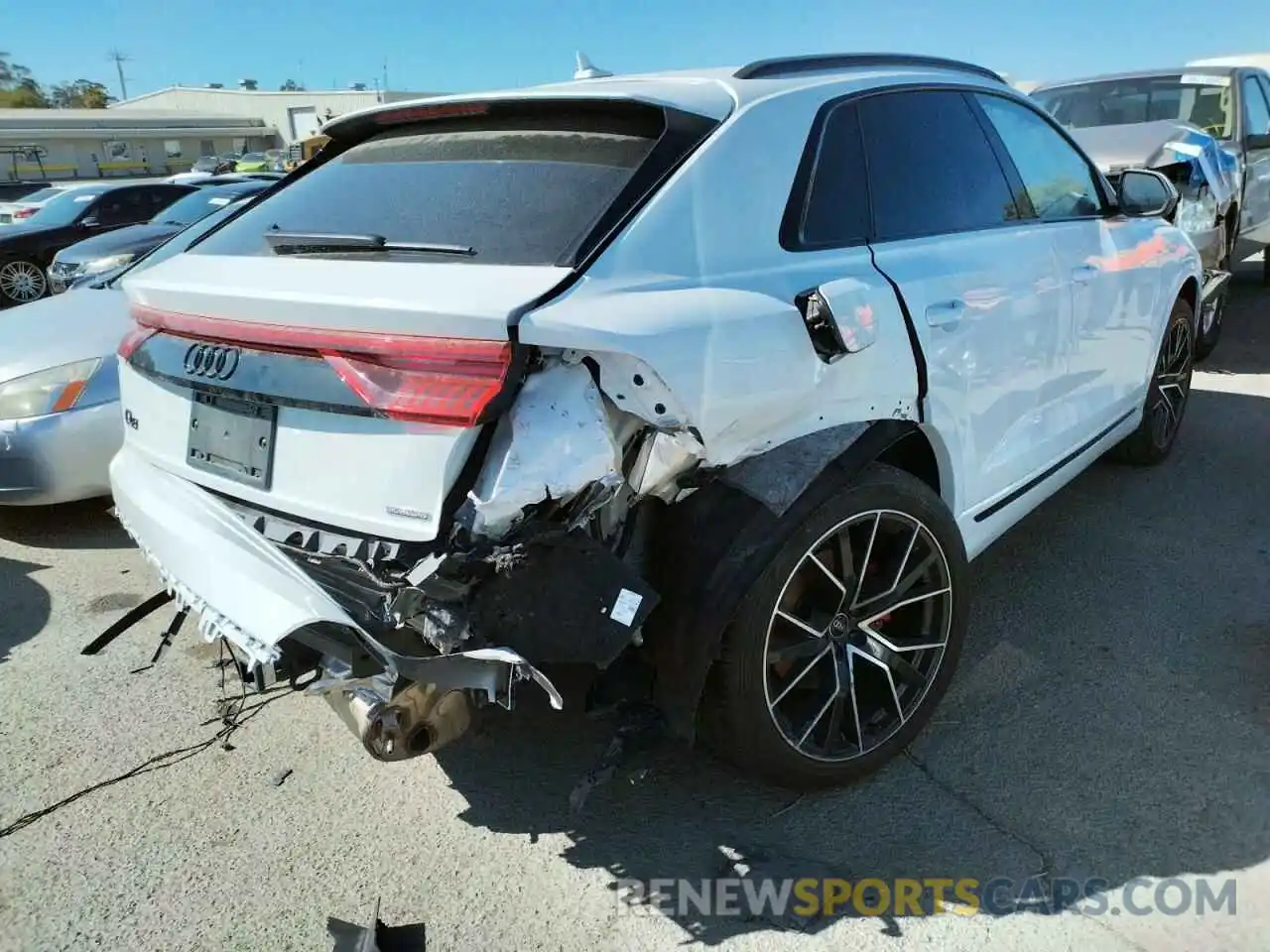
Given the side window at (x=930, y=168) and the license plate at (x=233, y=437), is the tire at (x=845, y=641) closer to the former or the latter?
the side window at (x=930, y=168)

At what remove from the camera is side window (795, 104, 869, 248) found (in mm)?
2494

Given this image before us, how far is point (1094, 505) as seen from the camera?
4551 mm

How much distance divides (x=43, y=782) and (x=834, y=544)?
2356 millimetres

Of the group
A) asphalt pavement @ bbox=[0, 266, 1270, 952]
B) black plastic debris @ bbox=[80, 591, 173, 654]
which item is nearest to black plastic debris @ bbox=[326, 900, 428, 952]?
asphalt pavement @ bbox=[0, 266, 1270, 952]

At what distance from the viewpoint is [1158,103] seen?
8.18 meters

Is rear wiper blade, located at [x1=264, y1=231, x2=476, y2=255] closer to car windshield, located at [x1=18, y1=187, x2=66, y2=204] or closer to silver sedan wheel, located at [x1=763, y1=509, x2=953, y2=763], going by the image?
silver sedan wheel, located at [x1=763, y1=509, x2=953, y2=763]

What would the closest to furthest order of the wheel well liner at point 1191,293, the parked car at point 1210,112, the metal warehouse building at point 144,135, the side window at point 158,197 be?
the wheel well liner at point 1191,293, the parked car at point 1210,112, the side window at point 158,197, the metal warehouse building at point 144,135

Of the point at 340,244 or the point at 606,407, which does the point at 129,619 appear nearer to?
the point at 340,244

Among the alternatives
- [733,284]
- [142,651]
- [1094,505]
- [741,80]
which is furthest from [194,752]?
[1094,505]

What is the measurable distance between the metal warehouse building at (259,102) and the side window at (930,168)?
4986 centimetres

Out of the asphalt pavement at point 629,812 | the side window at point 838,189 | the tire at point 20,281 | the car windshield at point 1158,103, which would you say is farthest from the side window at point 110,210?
the side window at point 838,189

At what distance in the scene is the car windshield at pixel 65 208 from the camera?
13.2 meters

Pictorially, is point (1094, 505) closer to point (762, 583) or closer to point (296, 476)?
point (762, 583)

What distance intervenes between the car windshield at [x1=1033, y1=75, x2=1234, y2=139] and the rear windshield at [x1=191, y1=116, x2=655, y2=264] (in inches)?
280
